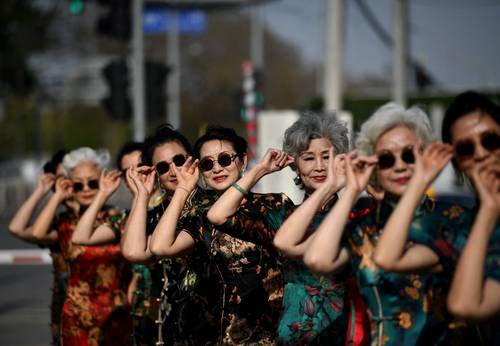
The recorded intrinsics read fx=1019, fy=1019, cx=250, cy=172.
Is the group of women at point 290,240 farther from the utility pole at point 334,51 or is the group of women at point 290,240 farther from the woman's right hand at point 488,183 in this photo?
the utility pole at point 334,51

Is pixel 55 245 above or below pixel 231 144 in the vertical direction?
below

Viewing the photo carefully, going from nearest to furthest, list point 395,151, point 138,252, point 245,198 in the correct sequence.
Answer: point 395,151
point 245,198
point 138,252

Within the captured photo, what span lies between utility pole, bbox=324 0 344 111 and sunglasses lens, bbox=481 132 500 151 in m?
11.4

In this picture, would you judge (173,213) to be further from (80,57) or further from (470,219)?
(80,57)

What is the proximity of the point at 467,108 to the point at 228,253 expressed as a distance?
1.99 m

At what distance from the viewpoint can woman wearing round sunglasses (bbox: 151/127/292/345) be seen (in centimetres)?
545

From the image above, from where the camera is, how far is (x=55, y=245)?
7621mm

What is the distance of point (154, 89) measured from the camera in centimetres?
1445

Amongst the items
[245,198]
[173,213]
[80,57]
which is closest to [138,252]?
[173,213]

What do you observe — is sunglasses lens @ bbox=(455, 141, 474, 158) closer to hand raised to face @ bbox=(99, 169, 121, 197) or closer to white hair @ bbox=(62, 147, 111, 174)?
hand raised to face @ bbox=(99, 169, 121, 197)

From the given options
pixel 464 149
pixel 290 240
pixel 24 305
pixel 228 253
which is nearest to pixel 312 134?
pixel 228 253

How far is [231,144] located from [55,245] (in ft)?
7.76

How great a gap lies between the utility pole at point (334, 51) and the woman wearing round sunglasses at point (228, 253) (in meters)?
9.56

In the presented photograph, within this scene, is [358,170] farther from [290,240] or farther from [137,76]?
[137,76]
